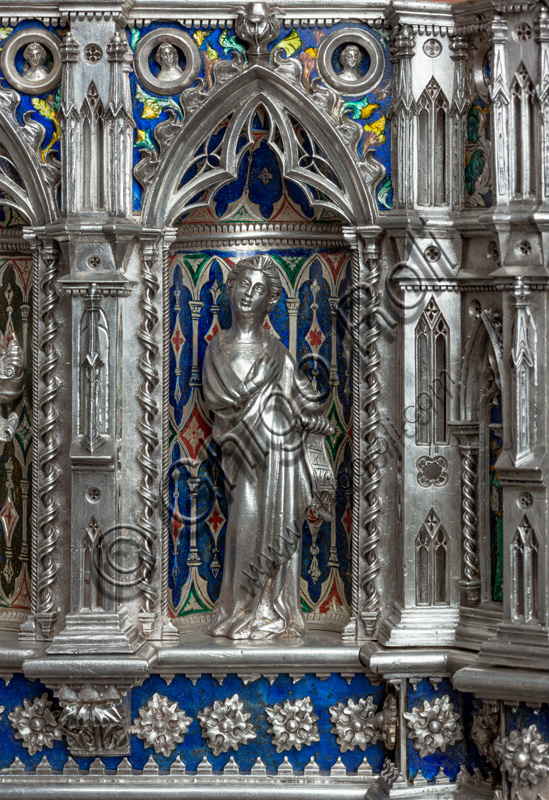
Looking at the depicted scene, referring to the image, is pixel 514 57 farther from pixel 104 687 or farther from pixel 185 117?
pixel 104 687

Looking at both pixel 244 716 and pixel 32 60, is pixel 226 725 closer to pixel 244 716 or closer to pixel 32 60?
pixel 244 716

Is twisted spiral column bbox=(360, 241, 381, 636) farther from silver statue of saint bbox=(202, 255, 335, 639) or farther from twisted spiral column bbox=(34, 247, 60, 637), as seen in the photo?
twisted spiral column bbox=(34, 247, 60, 637)

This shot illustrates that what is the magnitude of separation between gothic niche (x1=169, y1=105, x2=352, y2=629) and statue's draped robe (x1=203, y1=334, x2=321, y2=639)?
0.23 meters

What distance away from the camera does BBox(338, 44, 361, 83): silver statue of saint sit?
776 cm

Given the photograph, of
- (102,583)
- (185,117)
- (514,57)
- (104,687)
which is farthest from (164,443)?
(514,57)

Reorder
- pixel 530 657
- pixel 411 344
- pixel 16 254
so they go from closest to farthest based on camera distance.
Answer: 1. pixel 530 657
2. pixel 411 344
3. pixel 16 254

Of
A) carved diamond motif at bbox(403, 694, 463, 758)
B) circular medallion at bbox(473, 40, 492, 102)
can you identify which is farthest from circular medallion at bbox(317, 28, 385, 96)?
carved diamond motif at bbox(403, 694, 463, 758)

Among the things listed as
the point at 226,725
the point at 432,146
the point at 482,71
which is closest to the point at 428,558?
the point at 226,725

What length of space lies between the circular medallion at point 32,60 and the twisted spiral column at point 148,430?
123 cm

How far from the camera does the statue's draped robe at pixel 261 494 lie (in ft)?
26.4

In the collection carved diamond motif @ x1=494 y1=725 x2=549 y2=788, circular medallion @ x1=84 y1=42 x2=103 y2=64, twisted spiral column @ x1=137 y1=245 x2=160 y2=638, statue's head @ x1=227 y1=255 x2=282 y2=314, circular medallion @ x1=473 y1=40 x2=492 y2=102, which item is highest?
circular medallion @ x1=84 y1=42 x2=103 y2=64

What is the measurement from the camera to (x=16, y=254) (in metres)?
8.23

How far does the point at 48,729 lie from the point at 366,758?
6.66ft

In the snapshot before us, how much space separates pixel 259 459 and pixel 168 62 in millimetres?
2614
